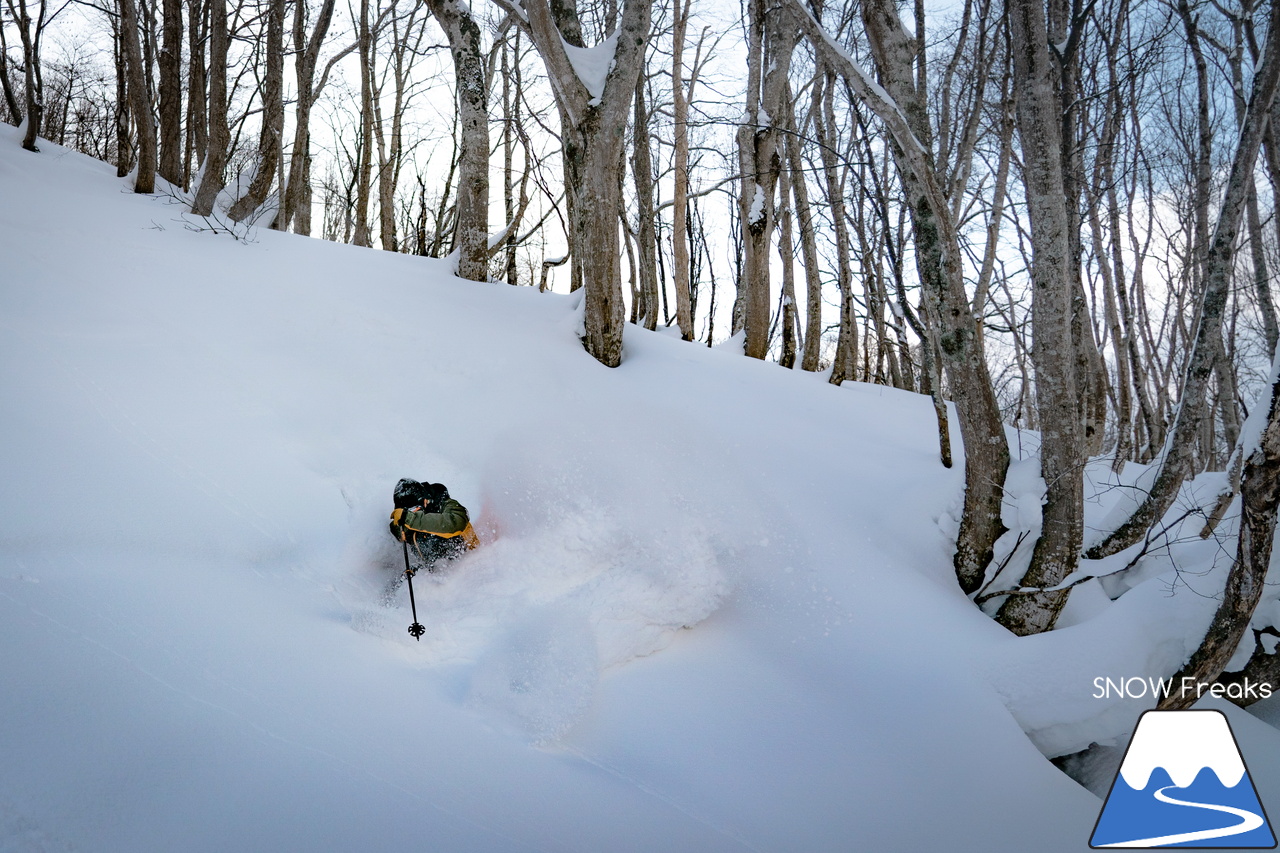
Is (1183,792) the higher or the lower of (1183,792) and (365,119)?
the lower

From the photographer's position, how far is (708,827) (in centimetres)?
242

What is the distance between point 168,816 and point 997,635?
375 cm

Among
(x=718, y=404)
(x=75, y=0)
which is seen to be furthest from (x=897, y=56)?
(x=75, y=0)

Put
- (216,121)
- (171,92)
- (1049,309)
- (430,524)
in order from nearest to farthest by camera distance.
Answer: (430,524) → (1049,309) → (216,121) → (171,92)

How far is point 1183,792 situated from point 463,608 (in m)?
3.41

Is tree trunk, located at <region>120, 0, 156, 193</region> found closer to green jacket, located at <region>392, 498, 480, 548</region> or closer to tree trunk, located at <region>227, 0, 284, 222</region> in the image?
tree trunk, located at <region>227, 0, 284, 222</region>

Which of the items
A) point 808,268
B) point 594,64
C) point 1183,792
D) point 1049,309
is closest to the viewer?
point 1183,792

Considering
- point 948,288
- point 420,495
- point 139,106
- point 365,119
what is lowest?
point 420,495

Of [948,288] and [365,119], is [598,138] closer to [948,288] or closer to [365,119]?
[948,288]

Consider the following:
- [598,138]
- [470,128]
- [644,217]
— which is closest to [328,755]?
[598,138]

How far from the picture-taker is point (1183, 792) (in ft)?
9.40

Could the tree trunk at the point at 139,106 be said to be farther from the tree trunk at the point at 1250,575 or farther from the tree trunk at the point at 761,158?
the tree trunk at the point at 1250,575

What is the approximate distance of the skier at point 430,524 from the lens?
344cm

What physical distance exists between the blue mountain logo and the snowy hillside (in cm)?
13
